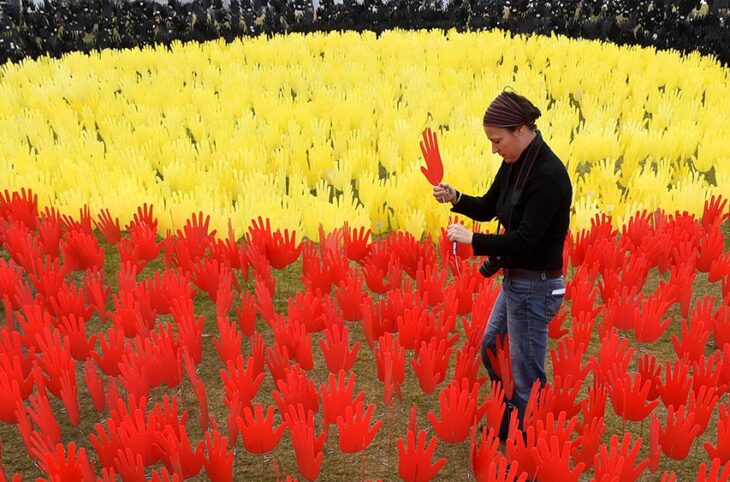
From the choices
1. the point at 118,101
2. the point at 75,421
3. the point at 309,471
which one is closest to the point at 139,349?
the point at 75,421

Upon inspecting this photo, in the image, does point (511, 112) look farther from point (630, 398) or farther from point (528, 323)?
point (630, 398)

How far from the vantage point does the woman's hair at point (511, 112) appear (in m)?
2.44

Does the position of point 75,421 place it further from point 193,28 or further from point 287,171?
point 193,28

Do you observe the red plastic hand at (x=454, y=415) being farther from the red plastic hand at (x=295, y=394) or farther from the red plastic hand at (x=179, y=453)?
the red plastic hand at (x=179, y=453)

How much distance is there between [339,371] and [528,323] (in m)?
0.74

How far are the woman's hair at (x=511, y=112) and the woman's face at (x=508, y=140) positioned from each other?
0.02 m

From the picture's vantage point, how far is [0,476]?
212 centimetres

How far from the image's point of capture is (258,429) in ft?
7.44

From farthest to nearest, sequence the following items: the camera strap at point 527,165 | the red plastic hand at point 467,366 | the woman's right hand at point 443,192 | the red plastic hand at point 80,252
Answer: the red plastic hand at point 80,252 < the woman's right hand at point 443,192 < the red plastic hand at point 467,366 < the camera strap at point 527,165

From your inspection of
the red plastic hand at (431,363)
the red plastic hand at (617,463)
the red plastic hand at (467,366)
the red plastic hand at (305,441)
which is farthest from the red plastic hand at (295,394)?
the red plastic hand at (617,463)

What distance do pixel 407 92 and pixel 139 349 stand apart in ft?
19.0

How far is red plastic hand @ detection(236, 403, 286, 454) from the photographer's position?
7.37 feet

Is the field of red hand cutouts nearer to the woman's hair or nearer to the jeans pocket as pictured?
the jeans pocket

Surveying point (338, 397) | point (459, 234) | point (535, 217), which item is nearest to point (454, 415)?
point (338, 397)
